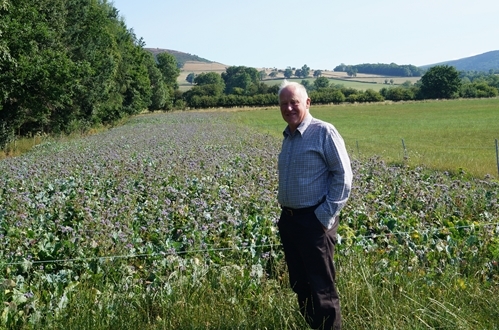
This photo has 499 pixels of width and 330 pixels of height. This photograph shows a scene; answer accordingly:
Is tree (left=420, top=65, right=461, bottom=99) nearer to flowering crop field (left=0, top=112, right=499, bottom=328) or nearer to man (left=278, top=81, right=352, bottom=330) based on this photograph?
flowering crop field (left=0, top=112, right=499, bottom=328)

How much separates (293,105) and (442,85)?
353 ft

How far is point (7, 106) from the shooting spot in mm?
27656

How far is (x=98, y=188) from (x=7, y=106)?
21295mm

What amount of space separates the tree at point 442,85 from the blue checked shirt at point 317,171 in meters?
106

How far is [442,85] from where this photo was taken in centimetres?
10275

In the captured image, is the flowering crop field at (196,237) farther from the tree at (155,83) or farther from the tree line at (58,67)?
the tree at (155,83)

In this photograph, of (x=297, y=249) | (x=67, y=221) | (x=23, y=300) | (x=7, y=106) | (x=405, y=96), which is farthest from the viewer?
(x=405, y=96)

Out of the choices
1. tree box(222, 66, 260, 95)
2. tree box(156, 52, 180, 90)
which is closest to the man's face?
tree box(156, 52, 180, 90)

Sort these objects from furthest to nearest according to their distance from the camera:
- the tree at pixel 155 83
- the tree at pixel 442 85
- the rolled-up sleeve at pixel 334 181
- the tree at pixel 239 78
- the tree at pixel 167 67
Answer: the tree at pixel 239 78
the tree at pixel 167 67
the tree at pixel 442 85
the tree at pixel 155 83
the rolled-up sleeve at pixel 334 181

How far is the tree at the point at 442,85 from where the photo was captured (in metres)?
103

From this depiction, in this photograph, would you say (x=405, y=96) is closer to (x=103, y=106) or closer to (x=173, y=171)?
(x=103, y=106)

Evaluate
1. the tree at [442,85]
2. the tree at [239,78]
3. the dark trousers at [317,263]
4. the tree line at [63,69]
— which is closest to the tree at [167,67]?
the tree line at [63,69]

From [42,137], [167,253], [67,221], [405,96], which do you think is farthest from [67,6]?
[405,96]

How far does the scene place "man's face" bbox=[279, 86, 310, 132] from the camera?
12.5 feet
